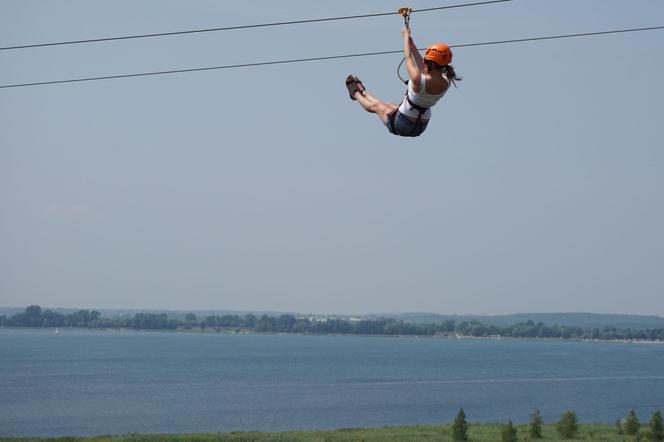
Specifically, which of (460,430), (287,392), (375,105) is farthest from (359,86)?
(287,392)

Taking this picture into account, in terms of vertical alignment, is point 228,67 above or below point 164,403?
above

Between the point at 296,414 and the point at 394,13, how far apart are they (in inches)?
3116

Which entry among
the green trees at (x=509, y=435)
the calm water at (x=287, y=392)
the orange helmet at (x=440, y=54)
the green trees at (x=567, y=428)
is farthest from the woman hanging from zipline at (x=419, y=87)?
the calm water at (x=287, y=392)

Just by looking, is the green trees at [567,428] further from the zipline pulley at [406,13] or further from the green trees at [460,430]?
the zipline pulley at [406,13]

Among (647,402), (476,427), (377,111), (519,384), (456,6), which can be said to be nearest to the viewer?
(377,111)

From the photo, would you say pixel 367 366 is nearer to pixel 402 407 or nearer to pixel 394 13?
pixel 402 407

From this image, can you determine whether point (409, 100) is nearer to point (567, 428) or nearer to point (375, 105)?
point (375, 105)

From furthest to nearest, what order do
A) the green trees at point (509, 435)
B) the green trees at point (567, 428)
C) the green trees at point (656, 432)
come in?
the green trees at point (567, 428)
the green trees at point (509, 435)
the green trees at point (656, 432)

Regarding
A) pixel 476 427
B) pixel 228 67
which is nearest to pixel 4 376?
pixel 476 427

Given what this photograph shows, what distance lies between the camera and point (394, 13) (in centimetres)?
939

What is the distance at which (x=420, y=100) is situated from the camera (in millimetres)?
9266

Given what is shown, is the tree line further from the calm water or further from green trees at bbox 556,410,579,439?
the calm water

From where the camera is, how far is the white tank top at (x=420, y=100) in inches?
359

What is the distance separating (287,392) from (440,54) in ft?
335
